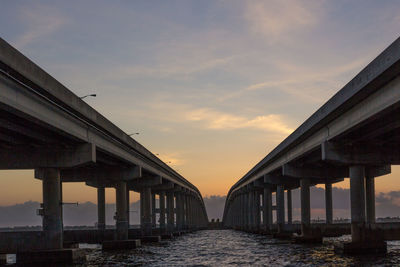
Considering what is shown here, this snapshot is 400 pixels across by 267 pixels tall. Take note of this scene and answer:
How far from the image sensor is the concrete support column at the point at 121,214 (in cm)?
6234

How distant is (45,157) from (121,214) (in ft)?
74.3

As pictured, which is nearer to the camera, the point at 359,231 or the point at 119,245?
the point at 359,231

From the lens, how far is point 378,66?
29875 mm

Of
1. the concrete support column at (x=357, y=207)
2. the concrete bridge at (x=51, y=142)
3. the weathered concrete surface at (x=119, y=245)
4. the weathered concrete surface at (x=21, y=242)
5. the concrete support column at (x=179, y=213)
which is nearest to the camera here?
the concrete bridge at (x=51, y=142)

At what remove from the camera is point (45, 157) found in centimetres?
4184

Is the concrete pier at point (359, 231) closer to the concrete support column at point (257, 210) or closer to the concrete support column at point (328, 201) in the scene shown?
the concrete support column at point (328, 201)

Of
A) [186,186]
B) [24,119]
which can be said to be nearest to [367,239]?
[24,119]

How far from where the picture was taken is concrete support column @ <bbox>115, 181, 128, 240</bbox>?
205 feet

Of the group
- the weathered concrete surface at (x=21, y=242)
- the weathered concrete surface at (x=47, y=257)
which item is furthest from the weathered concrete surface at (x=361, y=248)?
the weathered concrete surface at (x=21, y=242)

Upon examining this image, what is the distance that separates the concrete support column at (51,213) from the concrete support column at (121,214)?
21.3m

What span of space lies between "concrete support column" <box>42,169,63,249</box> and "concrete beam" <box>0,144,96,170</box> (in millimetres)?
986

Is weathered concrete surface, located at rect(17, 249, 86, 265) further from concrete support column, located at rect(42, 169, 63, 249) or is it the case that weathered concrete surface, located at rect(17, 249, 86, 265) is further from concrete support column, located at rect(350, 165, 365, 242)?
concrete support column, located at rect(350, 165, 365, 242)

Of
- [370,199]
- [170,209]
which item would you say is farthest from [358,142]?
[170,209]

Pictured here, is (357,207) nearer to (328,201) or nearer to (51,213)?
(51,213)
